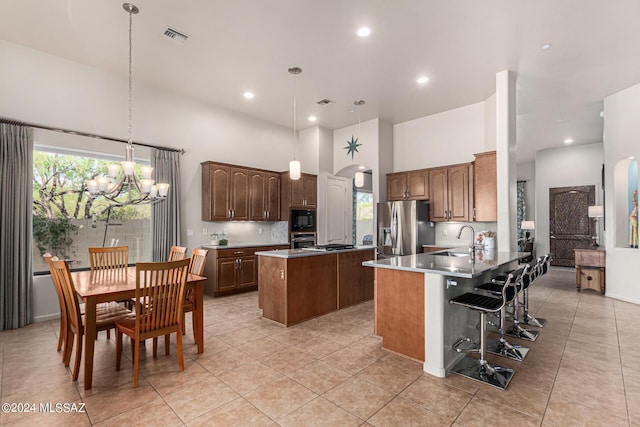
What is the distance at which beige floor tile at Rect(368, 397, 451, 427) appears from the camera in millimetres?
2119

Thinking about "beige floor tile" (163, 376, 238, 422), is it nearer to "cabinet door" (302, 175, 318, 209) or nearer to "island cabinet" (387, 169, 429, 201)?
"cabinet door" (302, 175, 318, 209)

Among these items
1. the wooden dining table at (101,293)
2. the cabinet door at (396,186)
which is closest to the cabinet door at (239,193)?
the wooden dining table at (101,293)

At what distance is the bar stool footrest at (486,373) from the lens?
8.60 ft

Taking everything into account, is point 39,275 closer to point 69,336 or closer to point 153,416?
point 69,336

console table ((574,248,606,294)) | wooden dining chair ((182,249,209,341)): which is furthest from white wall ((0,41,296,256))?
console table ((574,248,606,294))

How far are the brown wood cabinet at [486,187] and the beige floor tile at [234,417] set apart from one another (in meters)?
4.64

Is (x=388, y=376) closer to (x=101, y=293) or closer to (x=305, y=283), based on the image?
(x=305, y=283)

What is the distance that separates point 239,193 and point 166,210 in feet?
4.52

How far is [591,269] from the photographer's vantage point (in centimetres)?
616

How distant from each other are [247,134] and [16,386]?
17.6ft

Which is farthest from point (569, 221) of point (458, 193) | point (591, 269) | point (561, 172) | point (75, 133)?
point (75, 133)

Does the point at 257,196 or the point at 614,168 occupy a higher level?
the point at 614,168

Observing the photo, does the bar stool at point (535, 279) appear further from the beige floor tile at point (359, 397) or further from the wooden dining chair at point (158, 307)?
the wooden dining chair at point (158, 307)

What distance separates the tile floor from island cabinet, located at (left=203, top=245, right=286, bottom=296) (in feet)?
6.17
